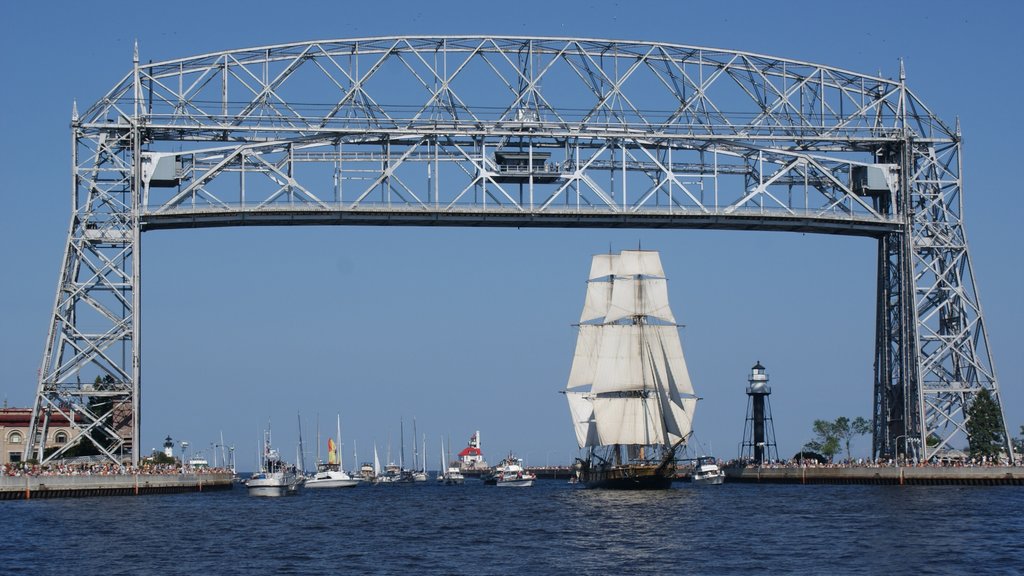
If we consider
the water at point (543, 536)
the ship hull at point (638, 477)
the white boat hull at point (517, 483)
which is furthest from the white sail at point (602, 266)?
the white boat hull at point (517, 483)

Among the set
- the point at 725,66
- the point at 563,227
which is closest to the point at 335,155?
the point at 563,227

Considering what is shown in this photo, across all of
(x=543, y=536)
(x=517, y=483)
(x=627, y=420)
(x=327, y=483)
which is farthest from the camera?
(x=517, y=483)

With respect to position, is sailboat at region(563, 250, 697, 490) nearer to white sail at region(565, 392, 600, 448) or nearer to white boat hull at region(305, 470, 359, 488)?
white sail at region(565, 392, 600, 448)

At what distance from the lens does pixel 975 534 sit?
51156 mm

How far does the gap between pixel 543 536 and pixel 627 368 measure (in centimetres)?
4085

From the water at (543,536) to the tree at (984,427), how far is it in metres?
3.65

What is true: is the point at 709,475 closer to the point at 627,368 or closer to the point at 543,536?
the point at 627,368

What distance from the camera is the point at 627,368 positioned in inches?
3733

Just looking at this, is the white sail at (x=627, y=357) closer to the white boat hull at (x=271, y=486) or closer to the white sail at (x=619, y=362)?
the white sail at (x=619, y=362)

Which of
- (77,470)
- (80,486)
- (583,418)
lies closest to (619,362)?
(583,418)

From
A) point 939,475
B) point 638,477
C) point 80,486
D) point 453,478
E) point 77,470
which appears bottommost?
point 453,478

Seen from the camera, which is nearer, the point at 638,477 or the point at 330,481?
the point at 638,477

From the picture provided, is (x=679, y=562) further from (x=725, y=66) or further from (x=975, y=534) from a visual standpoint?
(x=725, y=66)

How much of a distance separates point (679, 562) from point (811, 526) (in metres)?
12.4
